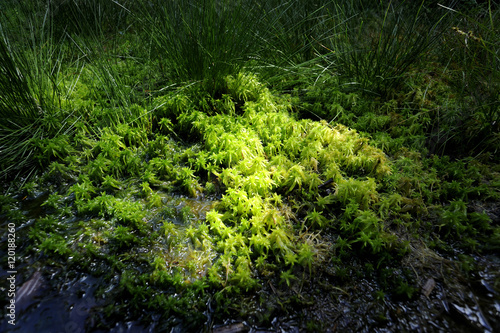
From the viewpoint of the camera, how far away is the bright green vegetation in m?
1.73

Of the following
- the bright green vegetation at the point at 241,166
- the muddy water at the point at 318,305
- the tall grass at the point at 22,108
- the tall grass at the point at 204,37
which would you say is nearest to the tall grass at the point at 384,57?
the bright green vegetation at the point at 241,166

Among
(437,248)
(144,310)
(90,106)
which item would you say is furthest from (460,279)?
(90,106)

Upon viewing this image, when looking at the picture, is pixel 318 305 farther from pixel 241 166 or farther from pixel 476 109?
pixel 476 109

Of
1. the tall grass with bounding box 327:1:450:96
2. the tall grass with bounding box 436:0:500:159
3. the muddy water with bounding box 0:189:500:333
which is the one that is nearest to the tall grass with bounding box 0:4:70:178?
the muddy water with bounding box 0:189:500:333

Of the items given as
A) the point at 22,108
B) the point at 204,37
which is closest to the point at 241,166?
the point at 204,37

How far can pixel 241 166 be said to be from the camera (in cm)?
231

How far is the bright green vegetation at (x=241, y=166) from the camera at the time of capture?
1.73 metres

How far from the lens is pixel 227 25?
111 inches

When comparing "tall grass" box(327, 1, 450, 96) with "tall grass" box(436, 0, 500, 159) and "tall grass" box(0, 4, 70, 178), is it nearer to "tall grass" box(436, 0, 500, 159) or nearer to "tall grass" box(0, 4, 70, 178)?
"tall grass" box(436, 0, 500, 159)

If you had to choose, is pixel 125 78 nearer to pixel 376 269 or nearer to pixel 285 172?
pixel 285 172

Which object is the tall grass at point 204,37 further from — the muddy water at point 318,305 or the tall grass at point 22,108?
the muddy water at point 318,305

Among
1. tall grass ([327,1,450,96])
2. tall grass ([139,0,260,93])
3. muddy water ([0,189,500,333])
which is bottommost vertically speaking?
muddy water ([0,189,500,333])

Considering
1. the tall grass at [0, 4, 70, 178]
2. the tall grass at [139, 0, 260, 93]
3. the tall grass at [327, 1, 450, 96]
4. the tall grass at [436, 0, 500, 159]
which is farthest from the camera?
the tall grass at [327, 1, 450, 96]

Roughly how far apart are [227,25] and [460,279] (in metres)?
2.86
